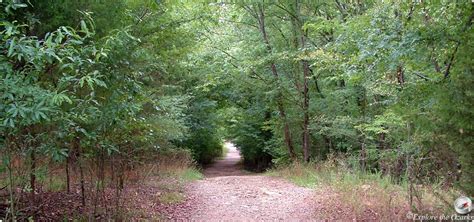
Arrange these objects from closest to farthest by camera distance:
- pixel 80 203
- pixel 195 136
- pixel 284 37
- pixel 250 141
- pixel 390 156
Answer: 1. pixel 80 203
2. pixel 390 156
3. pixel 284 37
4. pixel 195 136
5. pixel 250 141

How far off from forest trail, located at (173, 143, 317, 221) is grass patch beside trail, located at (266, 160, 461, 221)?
48 cm

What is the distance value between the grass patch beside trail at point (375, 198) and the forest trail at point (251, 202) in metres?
0.48

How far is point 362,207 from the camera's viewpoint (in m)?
5.96

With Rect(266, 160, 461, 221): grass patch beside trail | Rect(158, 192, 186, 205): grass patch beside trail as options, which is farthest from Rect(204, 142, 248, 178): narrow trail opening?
Rect(266, 160, 461, 221): grass patch beside trail

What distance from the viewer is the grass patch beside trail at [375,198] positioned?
4660 millimetres

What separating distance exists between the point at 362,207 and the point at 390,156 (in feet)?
7.94

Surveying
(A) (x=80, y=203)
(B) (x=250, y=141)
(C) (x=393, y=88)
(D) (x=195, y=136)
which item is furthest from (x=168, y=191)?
(B) (x=250, y=141)

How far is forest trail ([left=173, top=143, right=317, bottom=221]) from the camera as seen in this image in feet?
22.7

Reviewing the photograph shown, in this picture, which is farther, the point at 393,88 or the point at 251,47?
the point at 251,47

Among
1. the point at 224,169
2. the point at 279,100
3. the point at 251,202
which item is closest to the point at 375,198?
the point at 251,202

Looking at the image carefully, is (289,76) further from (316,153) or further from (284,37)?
(316,153)

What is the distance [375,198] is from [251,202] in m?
3.01

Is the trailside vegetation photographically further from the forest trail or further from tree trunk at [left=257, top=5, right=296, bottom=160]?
the forest trail

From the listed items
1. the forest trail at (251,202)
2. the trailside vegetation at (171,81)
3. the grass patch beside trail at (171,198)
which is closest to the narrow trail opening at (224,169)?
the trailside vegetation at (171,81)
